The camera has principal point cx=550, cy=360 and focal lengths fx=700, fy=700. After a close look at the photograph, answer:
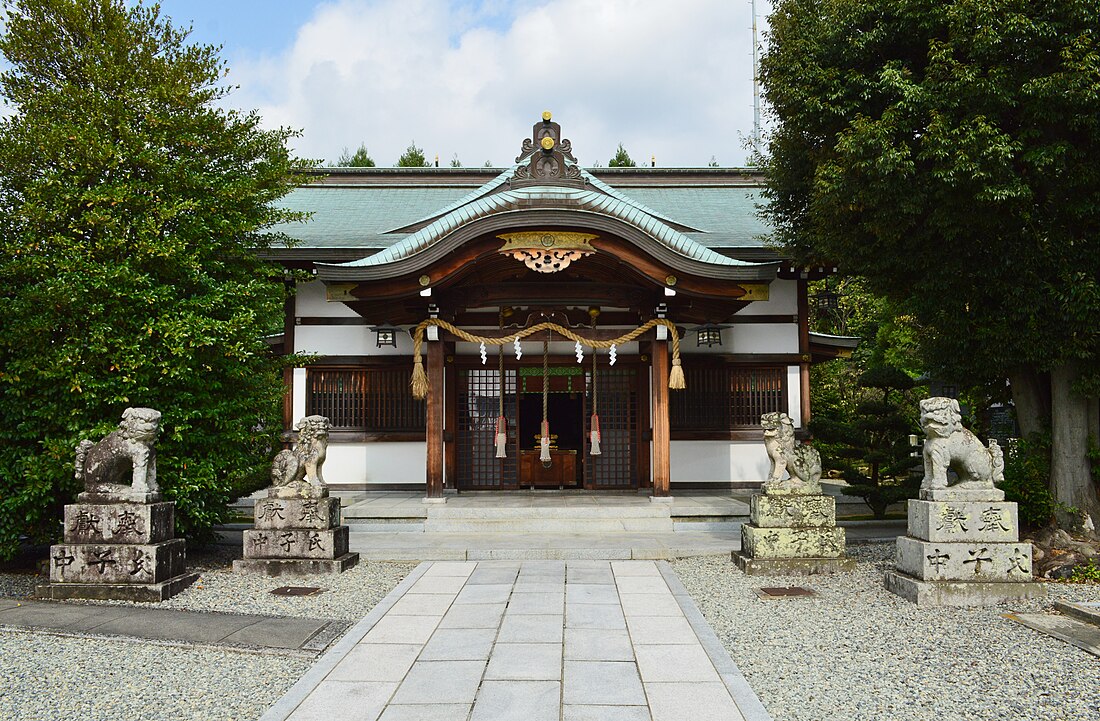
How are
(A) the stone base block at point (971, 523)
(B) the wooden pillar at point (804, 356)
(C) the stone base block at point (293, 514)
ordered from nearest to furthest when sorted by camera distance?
(A) the stone base block at point (971, 523) < (C) the stone base block at point (293, 514) < (B) the wooden pillar at point (804, 356)

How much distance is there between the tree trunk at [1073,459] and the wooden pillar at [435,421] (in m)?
8.03

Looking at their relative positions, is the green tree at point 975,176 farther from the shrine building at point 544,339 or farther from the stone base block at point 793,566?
the stone base block at point 793,566

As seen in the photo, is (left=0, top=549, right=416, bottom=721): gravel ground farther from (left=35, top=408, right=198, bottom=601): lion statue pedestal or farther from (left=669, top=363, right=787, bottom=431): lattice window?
(left=669, top=363, right=787, bottom=431): lattice window

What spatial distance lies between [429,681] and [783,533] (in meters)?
4.71

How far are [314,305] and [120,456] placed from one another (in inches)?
246

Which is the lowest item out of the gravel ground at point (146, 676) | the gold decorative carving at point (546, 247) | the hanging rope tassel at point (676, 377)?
the gravel ground at point (146, 676)

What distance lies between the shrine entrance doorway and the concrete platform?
6624mm

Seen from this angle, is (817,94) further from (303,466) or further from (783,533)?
(303,466)

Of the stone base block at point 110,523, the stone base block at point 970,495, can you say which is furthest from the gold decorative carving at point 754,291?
the stone base block at point 110,523

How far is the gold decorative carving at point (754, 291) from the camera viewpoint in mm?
10648

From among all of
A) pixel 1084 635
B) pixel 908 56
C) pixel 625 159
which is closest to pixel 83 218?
pixel 908 56

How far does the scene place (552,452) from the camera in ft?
42.0

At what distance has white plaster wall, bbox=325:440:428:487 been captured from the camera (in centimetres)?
1245

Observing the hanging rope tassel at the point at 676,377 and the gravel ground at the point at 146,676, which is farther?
the hanging rope tassel at the point at 676,377
